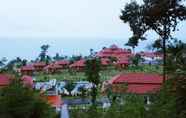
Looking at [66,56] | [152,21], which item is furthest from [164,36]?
[66,56]

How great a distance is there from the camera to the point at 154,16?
2361cm

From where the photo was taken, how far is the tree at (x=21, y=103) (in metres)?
15.1

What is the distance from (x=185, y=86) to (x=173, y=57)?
1001 millimetres

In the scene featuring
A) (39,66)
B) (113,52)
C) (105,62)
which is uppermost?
A: (113,52)

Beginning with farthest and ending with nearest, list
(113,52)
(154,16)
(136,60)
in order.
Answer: (113,52)
(136,60)
(154,16)

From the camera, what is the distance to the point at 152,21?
78.1 feet

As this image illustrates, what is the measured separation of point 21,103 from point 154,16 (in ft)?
32.8

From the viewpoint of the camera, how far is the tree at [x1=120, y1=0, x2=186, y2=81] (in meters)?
23.4

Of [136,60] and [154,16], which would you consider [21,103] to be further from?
[136,60]

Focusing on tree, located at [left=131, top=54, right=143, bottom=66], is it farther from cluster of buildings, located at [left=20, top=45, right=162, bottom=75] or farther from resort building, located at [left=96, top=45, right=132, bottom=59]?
resort building, located at [left=96, top=45, right=132, bottom=59]

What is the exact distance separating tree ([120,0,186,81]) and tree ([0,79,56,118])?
8.60 metres

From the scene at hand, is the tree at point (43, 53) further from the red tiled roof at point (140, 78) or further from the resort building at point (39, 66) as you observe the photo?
the red tiled roof at point (140, 78)

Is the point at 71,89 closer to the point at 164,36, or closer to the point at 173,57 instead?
the point at 164,36

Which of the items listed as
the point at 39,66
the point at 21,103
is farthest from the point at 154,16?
the point at 39,66
